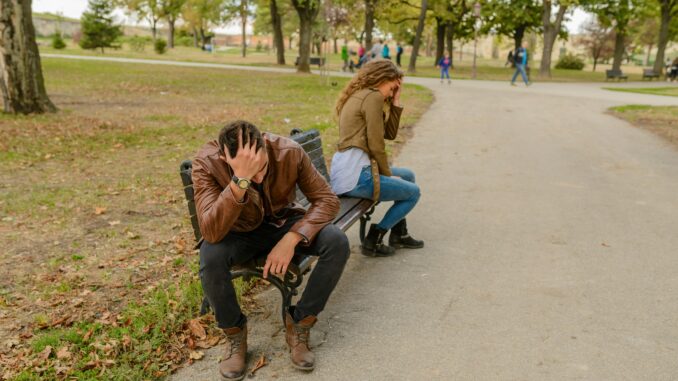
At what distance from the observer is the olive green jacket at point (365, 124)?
4.46 m

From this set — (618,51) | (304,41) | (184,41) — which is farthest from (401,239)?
(184,41)

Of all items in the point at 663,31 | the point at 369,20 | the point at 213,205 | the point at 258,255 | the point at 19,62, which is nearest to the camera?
the point at 213,205

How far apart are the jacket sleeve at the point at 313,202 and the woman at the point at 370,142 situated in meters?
1.16

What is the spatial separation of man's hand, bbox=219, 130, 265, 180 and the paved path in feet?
3.59

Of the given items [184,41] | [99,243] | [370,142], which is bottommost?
[99,243]

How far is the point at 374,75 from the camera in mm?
4500

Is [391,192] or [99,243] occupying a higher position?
[391,192]

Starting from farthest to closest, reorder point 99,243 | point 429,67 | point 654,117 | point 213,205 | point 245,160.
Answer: point 429,67, point 654,117, point 99,243, point 213,205, point 245,160

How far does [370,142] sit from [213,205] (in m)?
1.81

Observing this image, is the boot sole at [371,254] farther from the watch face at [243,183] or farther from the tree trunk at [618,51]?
the tree trunk at [618,51]

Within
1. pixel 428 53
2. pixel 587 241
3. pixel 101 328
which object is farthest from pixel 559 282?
pixel 428 53

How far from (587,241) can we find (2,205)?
570cm

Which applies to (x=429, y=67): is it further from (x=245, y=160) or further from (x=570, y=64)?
(x=245, y=160)

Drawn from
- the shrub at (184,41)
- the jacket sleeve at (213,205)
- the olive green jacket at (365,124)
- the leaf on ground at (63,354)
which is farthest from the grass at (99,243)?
the shrub at (184,41)
